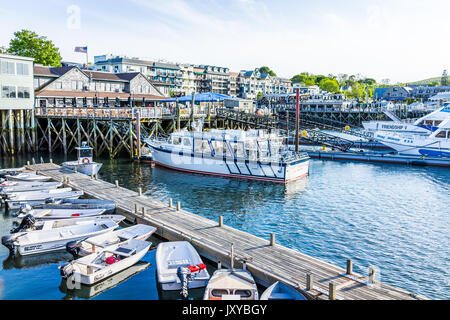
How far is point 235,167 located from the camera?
31453mm

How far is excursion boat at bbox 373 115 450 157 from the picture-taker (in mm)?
41781

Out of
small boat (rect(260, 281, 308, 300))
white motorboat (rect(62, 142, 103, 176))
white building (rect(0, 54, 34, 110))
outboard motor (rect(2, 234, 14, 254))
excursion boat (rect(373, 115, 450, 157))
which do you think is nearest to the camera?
small boat (rect(260, 281, 308, 300))

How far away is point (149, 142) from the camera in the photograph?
37.3 meters

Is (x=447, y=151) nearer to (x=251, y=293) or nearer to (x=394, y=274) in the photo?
(x=394, y=274)

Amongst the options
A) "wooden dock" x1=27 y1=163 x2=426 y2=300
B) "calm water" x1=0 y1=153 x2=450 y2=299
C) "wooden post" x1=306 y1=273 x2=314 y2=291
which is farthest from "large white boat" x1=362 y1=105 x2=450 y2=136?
"wooden post" x1=306 y1=273 x2=314 y2=291

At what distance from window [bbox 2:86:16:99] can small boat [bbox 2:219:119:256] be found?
28843mm

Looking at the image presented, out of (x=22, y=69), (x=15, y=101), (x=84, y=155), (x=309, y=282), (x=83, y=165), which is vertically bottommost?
(x=309, y=282)

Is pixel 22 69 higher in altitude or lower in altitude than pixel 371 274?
higher

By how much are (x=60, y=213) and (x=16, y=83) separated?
27.0 m

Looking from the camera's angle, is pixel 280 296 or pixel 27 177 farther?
→ pixel 27 177

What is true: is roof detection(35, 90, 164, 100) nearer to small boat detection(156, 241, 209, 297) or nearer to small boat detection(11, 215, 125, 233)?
small boat detection(11, 215, 125, 233)

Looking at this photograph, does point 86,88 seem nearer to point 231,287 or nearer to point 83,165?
point 83,165

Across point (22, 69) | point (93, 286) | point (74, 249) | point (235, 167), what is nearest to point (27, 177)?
A: point (74, 249)
